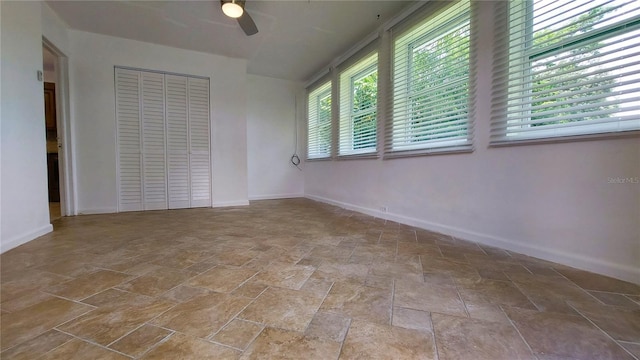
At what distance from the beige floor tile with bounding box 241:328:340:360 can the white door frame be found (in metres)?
4.21

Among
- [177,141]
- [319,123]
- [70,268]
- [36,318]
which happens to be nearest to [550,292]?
[36,318]

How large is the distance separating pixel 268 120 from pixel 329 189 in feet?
7.08

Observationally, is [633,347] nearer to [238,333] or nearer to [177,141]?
[238,333]

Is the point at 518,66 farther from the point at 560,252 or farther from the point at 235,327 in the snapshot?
the point at 235,327

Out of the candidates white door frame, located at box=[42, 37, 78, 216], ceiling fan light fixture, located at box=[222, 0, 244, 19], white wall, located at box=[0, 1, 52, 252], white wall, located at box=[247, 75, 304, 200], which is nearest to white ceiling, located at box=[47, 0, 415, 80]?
ceiling fan light fixture, located at box=[222, 0, 244, 19]

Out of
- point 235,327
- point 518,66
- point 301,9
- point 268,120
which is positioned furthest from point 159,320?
point 268,120

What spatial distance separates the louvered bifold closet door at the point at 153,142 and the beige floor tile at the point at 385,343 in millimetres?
4142

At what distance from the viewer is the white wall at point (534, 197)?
4.96ft

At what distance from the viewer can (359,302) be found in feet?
4.08

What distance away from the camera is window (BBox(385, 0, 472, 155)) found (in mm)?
2402

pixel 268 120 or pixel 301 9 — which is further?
pixel 268 120

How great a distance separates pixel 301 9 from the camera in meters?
3.00

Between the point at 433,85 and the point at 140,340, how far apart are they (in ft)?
10.2

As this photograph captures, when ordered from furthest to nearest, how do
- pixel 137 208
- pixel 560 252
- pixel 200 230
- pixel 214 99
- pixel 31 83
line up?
pixel 214 99 < pixel 137 208 < pixel 200 230 < pixel 31 83 < pixel 560 252
